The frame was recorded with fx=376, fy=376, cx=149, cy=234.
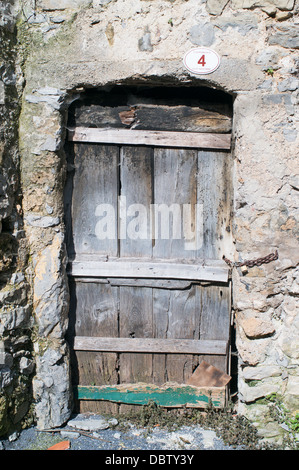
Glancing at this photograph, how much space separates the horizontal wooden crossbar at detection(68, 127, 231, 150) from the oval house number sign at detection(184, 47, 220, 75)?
42cm

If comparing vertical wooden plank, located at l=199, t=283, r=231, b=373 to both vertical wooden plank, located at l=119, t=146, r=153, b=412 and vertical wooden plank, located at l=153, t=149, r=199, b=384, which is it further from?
vertical wooden plank, located at l=119, t=146, r=153, b=412

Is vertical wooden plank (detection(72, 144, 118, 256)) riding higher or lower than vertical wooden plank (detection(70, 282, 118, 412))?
higher

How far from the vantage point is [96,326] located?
2.81 metres

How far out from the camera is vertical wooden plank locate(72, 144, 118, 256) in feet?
8.68

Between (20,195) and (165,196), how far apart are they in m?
0.98

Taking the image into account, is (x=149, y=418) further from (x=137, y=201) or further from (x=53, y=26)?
(x=53, y=26)

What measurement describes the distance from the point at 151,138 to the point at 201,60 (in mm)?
579

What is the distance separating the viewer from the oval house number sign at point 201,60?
7.63 feet

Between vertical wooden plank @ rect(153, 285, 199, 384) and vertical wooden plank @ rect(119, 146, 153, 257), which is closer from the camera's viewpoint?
vertical wooden plank @ rect(119, 146, 153, 257)

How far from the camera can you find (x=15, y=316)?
97.9 inches

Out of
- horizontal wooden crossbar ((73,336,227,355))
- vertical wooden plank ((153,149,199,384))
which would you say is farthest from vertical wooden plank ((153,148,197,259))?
horizontal wooden crossbar ((73,336,227,355))

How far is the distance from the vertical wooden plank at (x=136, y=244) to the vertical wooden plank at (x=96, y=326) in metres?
0.06

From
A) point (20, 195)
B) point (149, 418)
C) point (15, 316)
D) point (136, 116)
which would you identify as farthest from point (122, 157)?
point (149, 418)

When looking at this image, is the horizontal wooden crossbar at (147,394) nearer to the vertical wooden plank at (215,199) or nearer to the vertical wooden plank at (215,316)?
the vertical wooden plank at (215,316)
